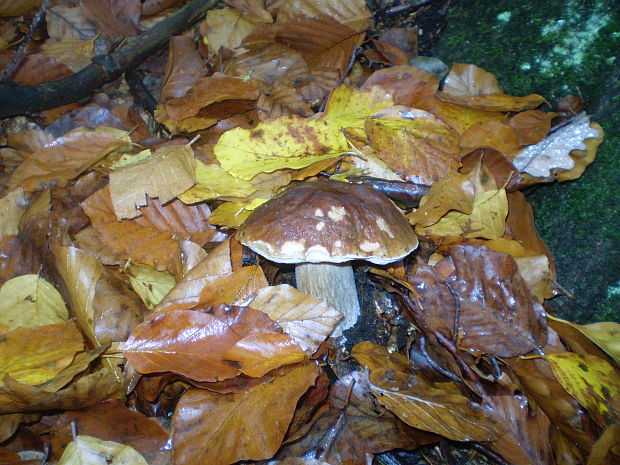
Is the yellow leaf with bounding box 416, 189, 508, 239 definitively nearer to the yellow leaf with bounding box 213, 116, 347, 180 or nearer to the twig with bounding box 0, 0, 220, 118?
the yellow leaf with bounding box 213, 116, 347, 180

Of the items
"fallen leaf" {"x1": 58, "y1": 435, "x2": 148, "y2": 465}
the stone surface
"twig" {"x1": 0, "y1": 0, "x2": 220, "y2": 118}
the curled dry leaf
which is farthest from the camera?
"twig" {"x1": 0, "y1": 0, "x2": 220, "y2": 118}

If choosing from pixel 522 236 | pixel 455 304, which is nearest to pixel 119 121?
pixel 455 304

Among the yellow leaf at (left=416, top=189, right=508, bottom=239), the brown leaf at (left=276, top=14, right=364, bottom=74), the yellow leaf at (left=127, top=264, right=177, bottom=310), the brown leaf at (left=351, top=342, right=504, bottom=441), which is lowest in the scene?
the brown leaf at (left=351, top=342, right=504, bottom=441)

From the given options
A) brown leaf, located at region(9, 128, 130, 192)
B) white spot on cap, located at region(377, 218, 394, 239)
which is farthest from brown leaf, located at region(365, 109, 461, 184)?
brown leaf, located at region(9, 128, 130, 192)

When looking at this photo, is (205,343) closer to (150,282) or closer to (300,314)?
(300,314)

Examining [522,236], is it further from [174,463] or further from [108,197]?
[108,197]

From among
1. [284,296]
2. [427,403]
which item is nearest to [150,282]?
[284,296]
